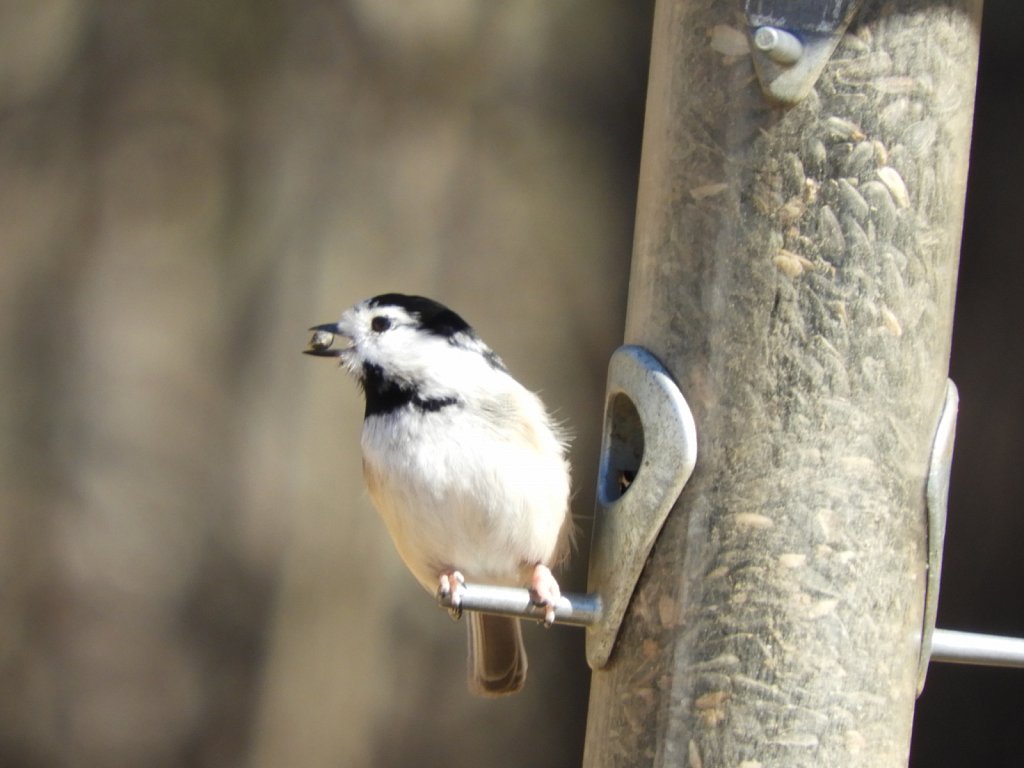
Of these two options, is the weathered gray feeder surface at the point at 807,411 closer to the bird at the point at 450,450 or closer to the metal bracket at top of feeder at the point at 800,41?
the metal bracket at top of feeder at the point at 800,41

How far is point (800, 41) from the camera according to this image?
1.66 m

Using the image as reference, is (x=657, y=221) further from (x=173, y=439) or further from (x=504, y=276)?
(x=173, y=439)

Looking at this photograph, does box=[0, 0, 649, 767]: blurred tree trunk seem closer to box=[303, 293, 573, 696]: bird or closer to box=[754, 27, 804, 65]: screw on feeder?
box=[303, 293, 573, 696]: bird

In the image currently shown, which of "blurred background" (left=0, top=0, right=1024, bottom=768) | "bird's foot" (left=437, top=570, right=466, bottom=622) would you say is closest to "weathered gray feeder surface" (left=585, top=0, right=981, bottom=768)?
"bird's foot" (left=437, top=570, right=466, bottom=622)

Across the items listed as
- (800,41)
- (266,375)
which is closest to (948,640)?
(800,41)

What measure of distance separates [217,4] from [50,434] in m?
1.04

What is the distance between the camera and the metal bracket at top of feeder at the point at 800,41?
5.44ft

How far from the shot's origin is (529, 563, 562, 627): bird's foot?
174 cm

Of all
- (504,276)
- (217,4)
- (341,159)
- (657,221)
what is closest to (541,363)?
(504,276)

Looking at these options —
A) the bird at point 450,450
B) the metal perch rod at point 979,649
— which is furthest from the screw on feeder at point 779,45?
the metal perch rod at point 979,649

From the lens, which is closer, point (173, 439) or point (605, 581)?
point (605, 581)

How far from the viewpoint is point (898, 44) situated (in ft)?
5.52

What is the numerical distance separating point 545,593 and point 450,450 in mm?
265

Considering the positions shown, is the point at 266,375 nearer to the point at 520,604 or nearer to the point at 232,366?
the point at 232,366
